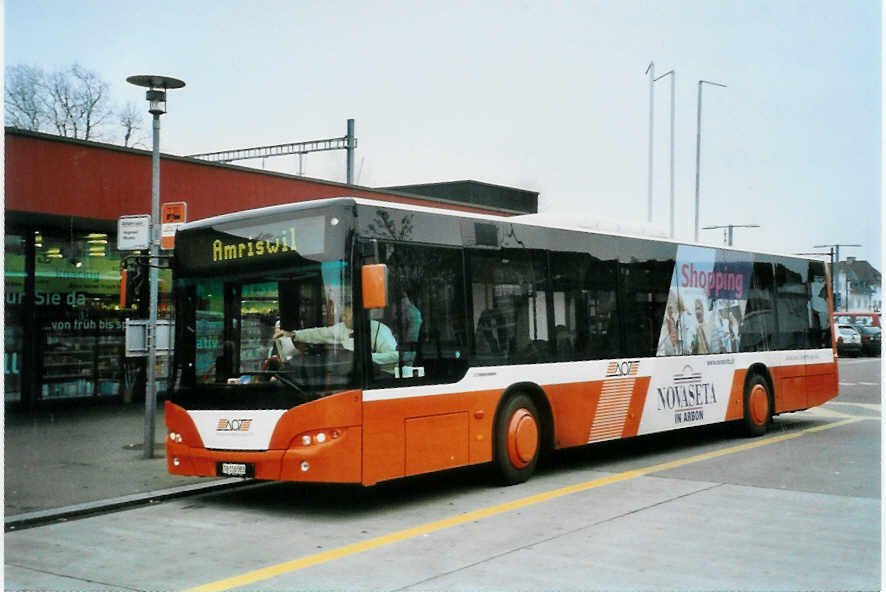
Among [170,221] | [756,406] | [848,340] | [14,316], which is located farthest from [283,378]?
[848,340]

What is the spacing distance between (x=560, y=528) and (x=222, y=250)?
4240 millimetres

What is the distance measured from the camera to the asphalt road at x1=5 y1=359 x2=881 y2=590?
6.63 metres

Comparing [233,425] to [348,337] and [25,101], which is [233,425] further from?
[25,101]

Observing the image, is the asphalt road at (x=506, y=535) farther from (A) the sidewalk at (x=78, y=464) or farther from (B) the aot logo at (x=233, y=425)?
(B) the aot logo at (x=233, y=425)

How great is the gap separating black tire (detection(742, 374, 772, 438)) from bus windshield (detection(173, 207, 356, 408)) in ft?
27.6

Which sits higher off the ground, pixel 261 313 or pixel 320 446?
pixel 261 313

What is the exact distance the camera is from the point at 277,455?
29.5ft

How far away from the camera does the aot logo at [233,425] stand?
924 centimetres

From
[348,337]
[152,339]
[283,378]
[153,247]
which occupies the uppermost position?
[153,247]

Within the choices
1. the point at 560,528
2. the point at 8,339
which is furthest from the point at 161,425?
the point at 560,528

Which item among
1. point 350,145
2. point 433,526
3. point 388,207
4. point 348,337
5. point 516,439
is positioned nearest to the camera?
point 433,526

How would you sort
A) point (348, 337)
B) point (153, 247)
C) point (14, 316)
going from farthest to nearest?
point (14, 316) → point (153, 247) → point (348, 337)

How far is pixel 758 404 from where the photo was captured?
15.5m

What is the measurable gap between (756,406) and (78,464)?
978cm
